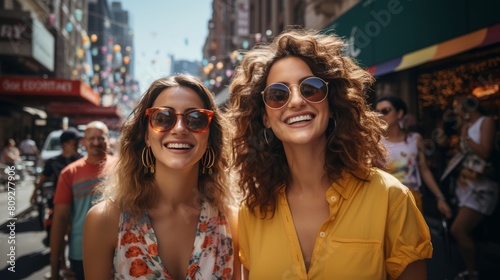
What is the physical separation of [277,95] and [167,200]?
3.45ft

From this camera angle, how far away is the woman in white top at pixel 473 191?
4270mm

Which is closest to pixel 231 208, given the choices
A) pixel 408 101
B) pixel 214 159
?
pixel 214 159

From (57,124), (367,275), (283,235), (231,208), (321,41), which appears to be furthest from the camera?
(57,124)

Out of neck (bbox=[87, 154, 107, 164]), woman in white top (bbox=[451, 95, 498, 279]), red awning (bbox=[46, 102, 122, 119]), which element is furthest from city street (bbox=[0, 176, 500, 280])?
red awning (bbox=[46, 102, 122, 119])

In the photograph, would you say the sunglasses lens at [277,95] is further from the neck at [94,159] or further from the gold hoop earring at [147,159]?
the neck at [94,159]

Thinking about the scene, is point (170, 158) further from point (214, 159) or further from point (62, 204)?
point (62, 204)

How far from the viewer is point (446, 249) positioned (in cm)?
523

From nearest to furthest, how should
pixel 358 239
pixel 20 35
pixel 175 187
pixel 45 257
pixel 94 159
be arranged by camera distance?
pixel 358 239 → pixel 175 187 → pixel 94 159 → pixel 45 257 → pixel 20 35

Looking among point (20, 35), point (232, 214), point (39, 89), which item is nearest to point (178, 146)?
point (232, 214)

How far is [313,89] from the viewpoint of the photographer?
2.01m

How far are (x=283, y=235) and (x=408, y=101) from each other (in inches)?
302

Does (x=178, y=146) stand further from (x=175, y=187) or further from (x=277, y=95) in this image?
(x=277, y=95)

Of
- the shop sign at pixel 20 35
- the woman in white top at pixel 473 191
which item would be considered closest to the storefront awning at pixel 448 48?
the woman in white top at pixel 473 191

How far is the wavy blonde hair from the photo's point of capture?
239 cm
